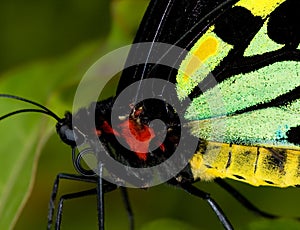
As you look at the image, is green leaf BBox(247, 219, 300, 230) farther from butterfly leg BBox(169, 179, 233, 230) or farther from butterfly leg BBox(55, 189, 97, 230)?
butterfly leg BBox(55, 189, 97, 230)

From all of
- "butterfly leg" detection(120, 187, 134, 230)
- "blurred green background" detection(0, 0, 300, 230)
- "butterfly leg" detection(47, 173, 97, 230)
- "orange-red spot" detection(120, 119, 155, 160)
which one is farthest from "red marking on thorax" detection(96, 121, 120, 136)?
"butterfly leg" detection(120, 187, 134, 230)

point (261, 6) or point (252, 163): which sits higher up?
point (261, 6)

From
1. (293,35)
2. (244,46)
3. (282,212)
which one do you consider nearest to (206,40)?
(244,46)

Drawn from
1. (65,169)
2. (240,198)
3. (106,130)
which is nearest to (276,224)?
(240,198)

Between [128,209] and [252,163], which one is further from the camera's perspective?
[128,209]

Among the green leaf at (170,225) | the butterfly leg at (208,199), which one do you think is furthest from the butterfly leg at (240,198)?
the green leaf at (170,225)

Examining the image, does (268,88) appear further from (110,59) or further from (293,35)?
(110,59)

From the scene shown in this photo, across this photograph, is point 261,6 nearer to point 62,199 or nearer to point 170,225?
point 170,225
